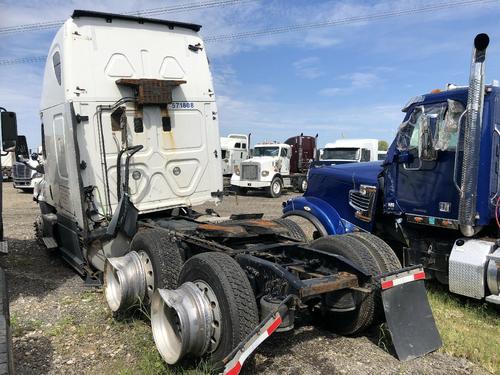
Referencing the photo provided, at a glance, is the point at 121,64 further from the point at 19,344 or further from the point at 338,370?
the point at 338,370

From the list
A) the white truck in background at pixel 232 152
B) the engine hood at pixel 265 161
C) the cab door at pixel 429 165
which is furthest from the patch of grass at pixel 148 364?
the white truck in background at pixel 232 152

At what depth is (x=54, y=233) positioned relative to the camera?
7.47m

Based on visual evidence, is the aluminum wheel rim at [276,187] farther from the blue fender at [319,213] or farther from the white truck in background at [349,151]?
the blue fender at [319,213]

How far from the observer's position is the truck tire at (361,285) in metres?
3.96

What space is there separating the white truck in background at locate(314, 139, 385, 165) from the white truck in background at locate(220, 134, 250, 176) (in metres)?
6.36

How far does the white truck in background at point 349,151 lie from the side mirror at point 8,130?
567 inches

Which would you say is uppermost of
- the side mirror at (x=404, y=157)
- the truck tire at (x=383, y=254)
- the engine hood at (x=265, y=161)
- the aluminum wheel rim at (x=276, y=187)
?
the side mirror at (x=404, y=157)

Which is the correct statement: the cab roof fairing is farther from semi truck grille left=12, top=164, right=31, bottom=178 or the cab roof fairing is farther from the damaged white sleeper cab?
semi truck grille left=12, top=164, right=31, bottom=178

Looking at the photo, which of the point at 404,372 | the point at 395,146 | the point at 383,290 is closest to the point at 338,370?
the point at 404,372

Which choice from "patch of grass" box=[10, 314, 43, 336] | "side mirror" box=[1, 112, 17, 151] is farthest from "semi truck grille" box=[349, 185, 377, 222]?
"side mirror" box=[1, 112, 17, 151]

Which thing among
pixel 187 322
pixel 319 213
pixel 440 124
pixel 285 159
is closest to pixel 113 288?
pixel 187 322

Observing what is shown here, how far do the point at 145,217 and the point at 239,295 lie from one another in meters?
3.47

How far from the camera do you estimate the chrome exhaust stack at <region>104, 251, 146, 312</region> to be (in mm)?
4703

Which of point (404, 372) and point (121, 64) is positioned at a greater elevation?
point (121, 64)
